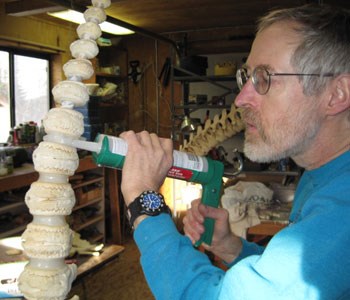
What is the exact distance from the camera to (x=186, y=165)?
98 cm

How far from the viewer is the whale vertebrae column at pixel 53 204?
0.86 m

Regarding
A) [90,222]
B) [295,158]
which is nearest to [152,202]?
[295,158]

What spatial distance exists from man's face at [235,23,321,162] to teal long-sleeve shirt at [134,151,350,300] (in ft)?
0.49

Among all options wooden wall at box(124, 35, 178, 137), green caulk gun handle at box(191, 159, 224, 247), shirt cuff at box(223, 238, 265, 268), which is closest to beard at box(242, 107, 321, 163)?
green caulk gun handle at box(191, 159, 224, 247)

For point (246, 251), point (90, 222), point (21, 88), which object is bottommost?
point (90, 222)

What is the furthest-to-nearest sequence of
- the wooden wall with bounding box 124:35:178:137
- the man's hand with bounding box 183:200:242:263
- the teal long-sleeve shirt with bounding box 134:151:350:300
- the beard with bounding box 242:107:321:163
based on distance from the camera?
the wooden wall with bounding box 124:35:178:137
the man's hand with bounding box 183:200:242:263
the beard with bounding box 242:107:321:163
the teal long-sleeve shirt with bounding box 134:151:350:300

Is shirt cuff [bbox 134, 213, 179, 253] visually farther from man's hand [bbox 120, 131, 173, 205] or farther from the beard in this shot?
the beard

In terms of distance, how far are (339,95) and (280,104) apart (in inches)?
5.7

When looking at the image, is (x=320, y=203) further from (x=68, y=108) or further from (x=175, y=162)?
(x=68, y=108)

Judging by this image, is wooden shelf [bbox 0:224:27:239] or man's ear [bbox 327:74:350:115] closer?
man's ear [bbox 327:74:350:115]

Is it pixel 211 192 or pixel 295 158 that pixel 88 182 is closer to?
pixel 211 192

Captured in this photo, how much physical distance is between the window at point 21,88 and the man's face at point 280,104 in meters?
3.33

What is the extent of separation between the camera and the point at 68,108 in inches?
36.3

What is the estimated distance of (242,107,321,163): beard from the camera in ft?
2.93
